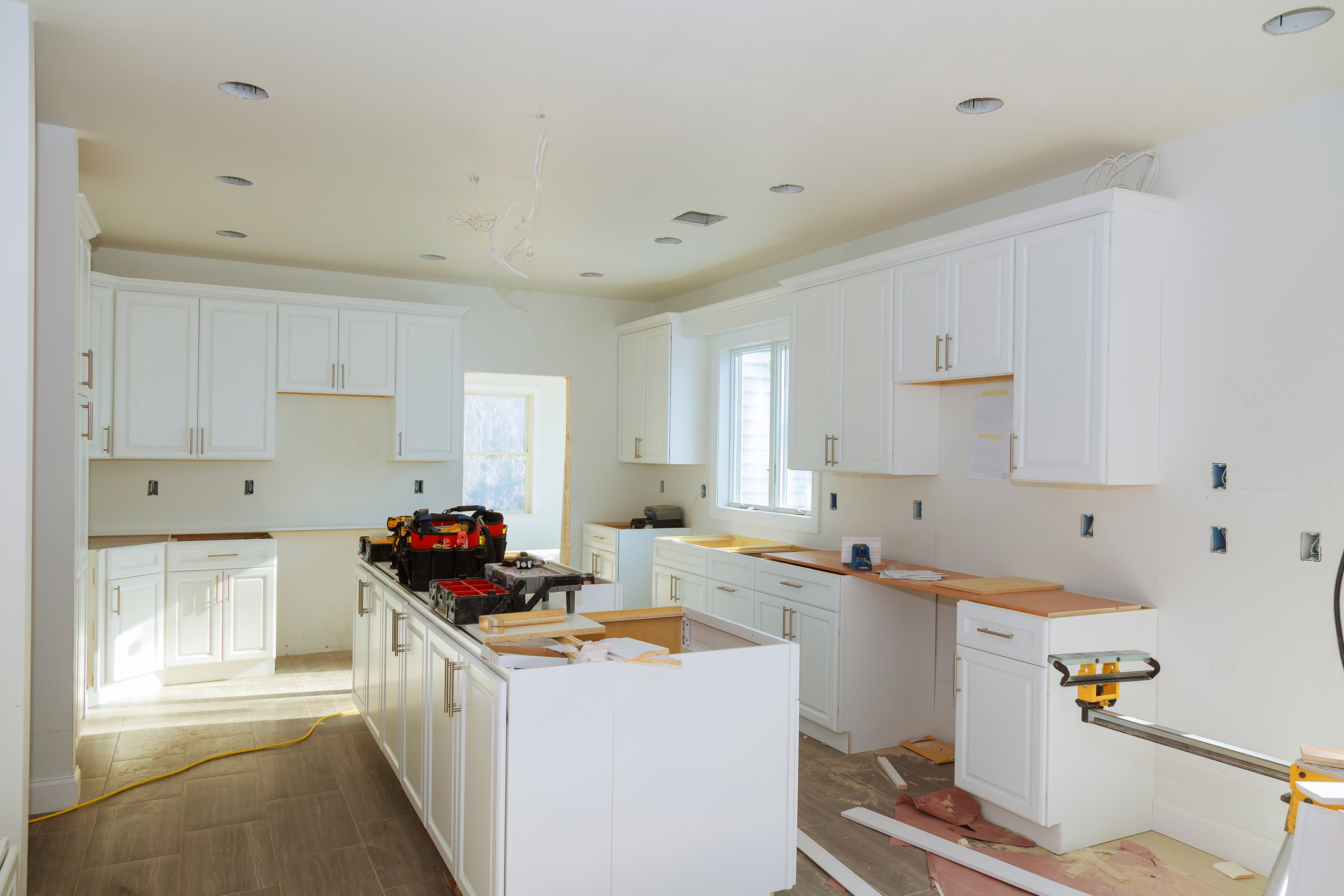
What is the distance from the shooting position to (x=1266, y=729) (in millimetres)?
3053

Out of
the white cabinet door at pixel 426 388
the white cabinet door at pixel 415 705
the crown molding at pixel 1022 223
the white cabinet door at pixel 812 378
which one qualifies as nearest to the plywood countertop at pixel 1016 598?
the white cabinet door at pixel 812 378

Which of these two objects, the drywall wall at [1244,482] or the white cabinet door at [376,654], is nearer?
the drywall wall at [1244,482]

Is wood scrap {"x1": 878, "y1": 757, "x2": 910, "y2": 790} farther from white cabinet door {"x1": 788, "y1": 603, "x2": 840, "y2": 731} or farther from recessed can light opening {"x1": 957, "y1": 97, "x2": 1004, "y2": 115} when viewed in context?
recessed can light opening {"x1": 957, "y1": 97, "x2": 1004, "y2": 115}

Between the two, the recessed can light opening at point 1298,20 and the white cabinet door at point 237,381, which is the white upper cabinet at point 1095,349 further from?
the white cabinet door at point 237,381

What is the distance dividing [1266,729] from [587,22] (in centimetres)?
333

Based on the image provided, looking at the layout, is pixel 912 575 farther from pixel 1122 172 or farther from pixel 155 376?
pixel 155 376

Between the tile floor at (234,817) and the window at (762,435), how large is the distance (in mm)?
2899

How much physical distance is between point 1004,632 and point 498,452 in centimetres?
551

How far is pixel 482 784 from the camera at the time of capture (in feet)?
8.06

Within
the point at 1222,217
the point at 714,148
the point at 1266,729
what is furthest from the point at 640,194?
the point at 1266,729

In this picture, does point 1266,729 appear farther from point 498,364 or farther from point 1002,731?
point 498,364

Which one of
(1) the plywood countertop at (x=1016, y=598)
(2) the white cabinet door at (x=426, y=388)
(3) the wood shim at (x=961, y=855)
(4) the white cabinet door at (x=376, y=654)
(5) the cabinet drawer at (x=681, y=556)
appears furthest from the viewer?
(2) the white cabinet door at (x=426, y=388)

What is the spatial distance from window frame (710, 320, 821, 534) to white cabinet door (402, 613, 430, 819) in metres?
2.86

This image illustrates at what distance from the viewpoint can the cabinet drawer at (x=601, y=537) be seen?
256 inches
